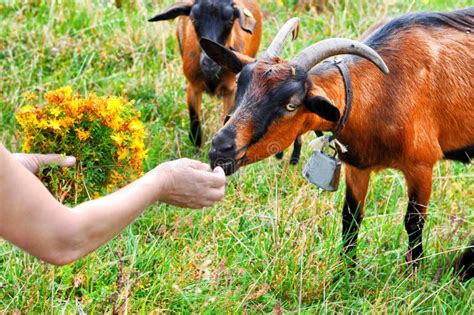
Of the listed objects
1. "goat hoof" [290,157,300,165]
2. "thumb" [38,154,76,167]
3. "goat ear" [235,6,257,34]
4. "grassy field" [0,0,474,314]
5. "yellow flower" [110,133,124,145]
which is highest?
"thumb" [38,154,76,167]

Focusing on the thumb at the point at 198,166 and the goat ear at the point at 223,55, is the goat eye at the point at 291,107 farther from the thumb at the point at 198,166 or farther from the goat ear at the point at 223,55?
the thumb at the point at 198,166

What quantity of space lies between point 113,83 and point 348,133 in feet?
11.2

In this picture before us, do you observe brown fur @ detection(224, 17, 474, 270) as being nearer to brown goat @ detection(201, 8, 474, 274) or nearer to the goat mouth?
brown goat @ detection(201, 8, 474, 274)

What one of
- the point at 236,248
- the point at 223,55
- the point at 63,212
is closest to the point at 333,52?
the point at 223,55

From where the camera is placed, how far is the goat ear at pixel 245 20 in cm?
659

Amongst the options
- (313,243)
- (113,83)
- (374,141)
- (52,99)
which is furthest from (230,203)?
(113,83)

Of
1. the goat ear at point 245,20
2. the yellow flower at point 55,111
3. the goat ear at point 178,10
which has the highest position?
the yellow flower at point 55,111

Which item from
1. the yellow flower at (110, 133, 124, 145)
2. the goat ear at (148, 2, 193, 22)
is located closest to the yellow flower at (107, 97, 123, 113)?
the yellow flower at (110, 133, 124, 145)

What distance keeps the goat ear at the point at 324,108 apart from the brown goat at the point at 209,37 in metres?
2.45

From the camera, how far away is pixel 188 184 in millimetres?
3041

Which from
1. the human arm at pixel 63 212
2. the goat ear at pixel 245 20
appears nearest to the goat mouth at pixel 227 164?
the human arm at pixel 63 212

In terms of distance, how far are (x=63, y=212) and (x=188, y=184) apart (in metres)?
0.68

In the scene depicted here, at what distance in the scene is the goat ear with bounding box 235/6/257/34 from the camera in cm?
659

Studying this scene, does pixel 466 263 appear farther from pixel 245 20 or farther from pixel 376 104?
pixel 245 20
